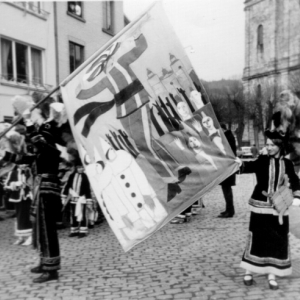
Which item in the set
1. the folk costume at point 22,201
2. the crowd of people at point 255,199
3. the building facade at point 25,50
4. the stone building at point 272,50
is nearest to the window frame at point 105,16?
the building facade at point 25,50

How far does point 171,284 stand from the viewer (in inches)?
178

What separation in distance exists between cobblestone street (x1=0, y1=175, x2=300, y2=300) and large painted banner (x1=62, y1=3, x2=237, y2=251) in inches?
38.2

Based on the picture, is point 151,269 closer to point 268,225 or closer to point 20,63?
point 268,225

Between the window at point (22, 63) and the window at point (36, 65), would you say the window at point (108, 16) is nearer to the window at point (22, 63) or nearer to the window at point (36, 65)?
the window at point (36, 65)

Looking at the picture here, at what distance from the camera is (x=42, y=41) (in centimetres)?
1562

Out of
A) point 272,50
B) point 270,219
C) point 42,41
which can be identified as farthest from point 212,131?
point 272,50

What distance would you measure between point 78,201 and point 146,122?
332 centimetres

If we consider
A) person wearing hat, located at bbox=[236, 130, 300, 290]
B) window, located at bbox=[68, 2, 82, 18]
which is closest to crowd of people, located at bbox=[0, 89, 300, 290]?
person wearing hat, located at bbox=[236, 130, 300, 290]

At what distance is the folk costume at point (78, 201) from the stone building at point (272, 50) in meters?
28.4

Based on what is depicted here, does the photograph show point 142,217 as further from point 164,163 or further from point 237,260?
point 237,260

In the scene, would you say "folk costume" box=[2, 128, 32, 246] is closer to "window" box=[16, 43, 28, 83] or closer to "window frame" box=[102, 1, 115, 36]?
"window" box=[16, 43, 28, 83]

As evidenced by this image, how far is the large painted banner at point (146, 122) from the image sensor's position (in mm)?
3975

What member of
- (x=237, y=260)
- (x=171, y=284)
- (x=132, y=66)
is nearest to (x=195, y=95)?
(x=132, y=66)

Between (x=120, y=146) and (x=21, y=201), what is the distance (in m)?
3.19
